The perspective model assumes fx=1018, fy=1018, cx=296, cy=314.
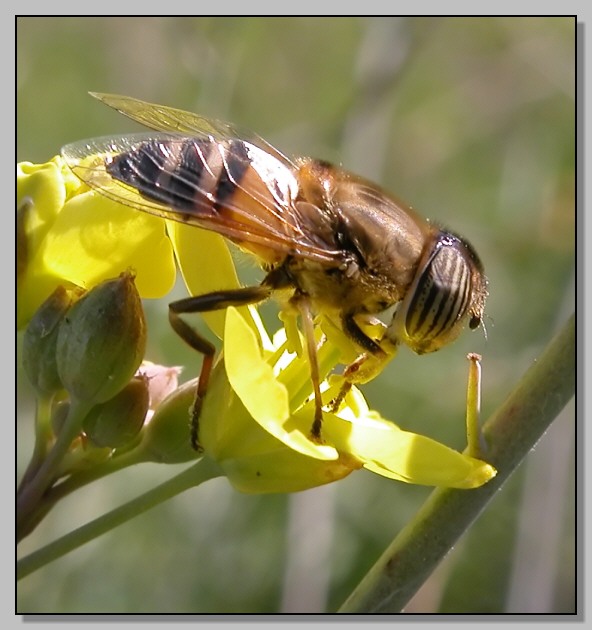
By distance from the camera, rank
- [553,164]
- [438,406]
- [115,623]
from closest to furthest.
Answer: [115,623] < [438,406] < [553,164]

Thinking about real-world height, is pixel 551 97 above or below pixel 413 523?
above

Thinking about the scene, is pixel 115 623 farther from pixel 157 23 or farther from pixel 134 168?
Result: pixel 157 23

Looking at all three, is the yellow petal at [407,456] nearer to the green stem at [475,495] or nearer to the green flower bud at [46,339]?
the green stem at [475,495]

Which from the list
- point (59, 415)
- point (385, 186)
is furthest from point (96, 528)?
point (385, 186)

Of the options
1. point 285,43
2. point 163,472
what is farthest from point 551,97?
point 163,472

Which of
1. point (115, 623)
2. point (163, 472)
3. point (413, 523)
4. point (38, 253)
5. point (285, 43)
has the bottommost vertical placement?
point (163, 472)

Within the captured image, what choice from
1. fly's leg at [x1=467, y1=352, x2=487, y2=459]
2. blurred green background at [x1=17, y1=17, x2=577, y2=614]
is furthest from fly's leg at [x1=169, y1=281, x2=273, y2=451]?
blurred green background at [x1=17, y1=17, x2=577, y2=614]

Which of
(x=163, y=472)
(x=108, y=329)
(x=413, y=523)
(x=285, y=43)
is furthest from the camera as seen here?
(x=285, y=43)
